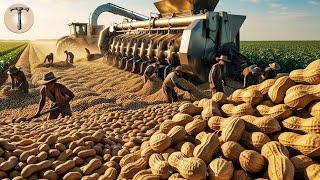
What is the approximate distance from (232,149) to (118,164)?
4.66ft

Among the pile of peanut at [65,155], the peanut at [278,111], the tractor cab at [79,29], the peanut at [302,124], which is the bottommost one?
the pile of peanut at [65,155]

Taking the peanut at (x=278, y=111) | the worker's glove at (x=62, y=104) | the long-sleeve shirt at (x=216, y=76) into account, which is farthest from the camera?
the long-sleeve shirt at (x=216, y=76)

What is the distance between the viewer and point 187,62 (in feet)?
34.3

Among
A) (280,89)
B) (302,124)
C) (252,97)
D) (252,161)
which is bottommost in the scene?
(252,161)

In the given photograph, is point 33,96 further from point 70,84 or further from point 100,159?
point 100,159

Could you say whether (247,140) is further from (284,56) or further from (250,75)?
(284,56)

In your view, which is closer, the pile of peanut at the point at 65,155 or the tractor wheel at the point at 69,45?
the pile of peanut at the point at 65,155

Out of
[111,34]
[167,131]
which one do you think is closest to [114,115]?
[167,131]

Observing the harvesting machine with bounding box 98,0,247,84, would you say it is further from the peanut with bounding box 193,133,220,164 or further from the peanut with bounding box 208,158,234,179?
the peanut with bounding box 208,158,234,179

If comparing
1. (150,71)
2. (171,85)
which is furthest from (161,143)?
(150,71)

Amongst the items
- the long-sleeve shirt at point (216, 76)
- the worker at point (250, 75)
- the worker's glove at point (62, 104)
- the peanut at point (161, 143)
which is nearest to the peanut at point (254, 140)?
the peanut at point (161, 143)

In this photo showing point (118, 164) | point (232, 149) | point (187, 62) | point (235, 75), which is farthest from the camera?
point (235, 75)

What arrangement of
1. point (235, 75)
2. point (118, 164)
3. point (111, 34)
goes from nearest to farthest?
point (118, 164) → point (235, 75) → point (111, 34)

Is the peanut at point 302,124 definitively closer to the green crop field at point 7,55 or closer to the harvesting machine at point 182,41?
the harvesting machine at point 182,41
